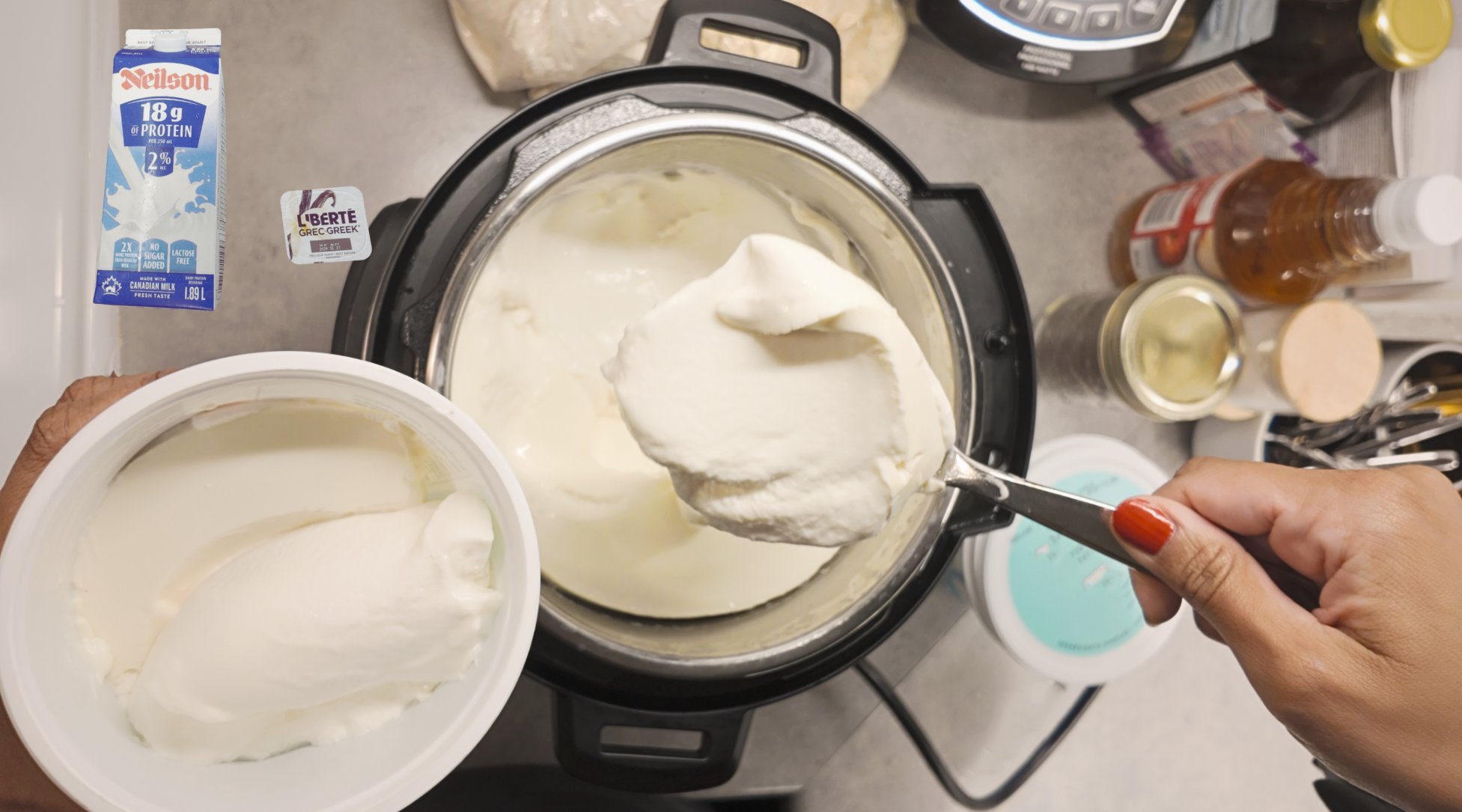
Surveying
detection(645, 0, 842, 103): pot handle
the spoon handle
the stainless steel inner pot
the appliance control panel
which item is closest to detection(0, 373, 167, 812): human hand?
the stainless steel inner pot

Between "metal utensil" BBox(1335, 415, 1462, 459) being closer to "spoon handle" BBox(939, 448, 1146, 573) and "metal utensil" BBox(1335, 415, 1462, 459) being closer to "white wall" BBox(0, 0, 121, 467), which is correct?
"spoon handle" BBox(939, 448, 1146, 573)

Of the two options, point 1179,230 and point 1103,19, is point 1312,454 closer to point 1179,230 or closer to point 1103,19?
point 1179,230

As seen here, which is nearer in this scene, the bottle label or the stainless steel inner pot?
the stainless steel inner pot

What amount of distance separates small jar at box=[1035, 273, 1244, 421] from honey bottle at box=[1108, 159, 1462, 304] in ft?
0.18

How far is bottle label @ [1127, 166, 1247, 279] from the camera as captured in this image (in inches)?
30.5

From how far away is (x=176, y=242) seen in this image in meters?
0.59

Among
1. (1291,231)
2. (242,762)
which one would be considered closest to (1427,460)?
(1291,231)

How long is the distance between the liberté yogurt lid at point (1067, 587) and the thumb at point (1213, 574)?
9.3 inches

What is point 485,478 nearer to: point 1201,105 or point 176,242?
point 176,242

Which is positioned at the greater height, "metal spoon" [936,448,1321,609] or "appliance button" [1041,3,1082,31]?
"appliance button" [1041,3,1082,31]

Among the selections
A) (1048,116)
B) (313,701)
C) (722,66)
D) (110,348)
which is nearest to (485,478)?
(313,701)

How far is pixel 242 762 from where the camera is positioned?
1.45ft

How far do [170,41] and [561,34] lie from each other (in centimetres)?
29

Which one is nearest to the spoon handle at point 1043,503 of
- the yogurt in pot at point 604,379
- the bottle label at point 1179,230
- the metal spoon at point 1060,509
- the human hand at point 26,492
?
the metal spoon at point 1060,509
